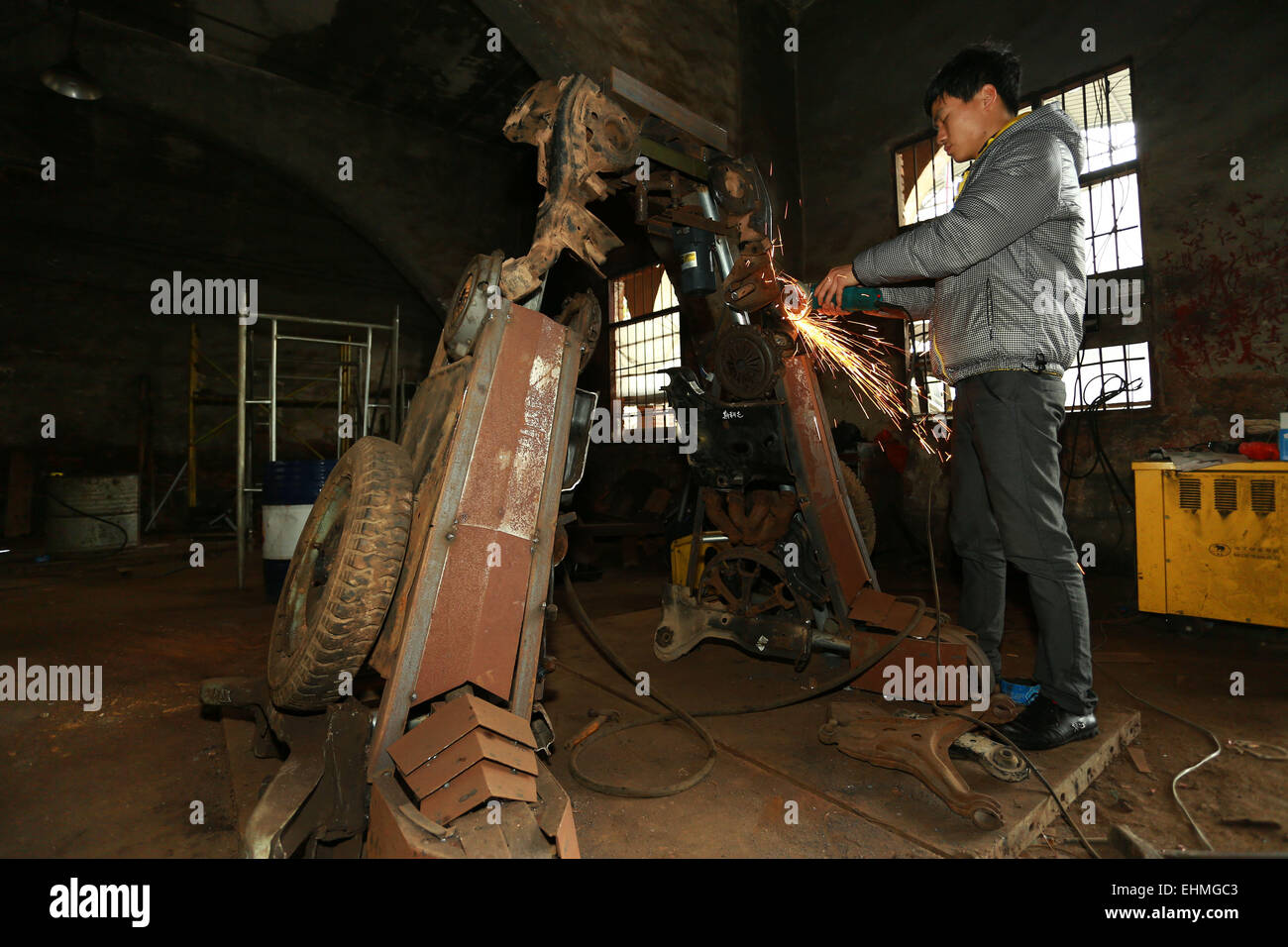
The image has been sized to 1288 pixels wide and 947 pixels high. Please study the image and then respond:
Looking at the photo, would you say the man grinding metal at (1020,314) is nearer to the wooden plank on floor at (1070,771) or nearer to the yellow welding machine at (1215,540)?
the wooden plank on floor at (1070,771)

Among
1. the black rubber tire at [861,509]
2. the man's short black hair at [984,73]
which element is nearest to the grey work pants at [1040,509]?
the man's short black hair at [984,73]

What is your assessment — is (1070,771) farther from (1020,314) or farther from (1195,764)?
(1020,314)

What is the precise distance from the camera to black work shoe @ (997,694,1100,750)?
6.41 ft

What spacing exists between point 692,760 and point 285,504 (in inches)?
143

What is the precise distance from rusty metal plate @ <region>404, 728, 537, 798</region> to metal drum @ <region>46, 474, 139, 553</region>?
8306mm

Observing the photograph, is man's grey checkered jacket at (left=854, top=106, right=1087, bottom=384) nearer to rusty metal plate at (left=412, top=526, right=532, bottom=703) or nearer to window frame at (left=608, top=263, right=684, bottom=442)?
rusty metal plate at (left=412, top=526, right=532, bottom=703)

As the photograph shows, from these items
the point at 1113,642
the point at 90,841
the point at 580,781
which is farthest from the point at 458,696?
the point at 1113,642

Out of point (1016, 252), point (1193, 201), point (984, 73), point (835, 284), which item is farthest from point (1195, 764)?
point (1193, 201)

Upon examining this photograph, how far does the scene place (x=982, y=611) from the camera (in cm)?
233

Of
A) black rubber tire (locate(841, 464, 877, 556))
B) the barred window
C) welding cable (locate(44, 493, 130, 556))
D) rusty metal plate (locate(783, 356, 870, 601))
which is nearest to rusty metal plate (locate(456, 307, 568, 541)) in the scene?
rusty metal plate (locate(783, 356, 870, 601))

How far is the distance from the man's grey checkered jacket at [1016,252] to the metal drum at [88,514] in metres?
8.65

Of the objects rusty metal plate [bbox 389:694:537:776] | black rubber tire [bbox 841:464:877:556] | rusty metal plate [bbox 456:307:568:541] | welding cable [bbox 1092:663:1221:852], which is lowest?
welding cable [bbox 1092:663:1221:852]

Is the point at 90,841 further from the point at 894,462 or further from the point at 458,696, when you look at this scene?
the point at 894,462

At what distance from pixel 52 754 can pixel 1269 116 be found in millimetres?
8278
